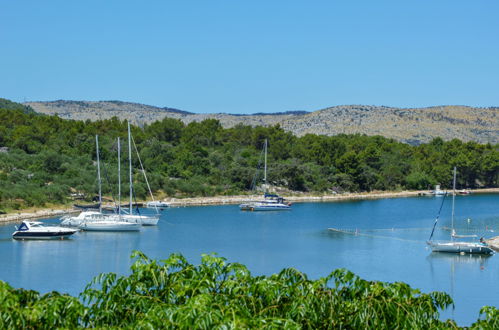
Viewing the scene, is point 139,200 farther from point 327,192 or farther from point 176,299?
point 176,299

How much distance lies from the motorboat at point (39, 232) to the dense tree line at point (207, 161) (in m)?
10.7

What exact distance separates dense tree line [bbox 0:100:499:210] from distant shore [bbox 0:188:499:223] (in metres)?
1.42

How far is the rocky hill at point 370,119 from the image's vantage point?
144500 millimetres

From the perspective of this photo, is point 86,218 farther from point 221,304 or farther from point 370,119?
point 370,119

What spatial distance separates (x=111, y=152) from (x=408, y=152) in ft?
132

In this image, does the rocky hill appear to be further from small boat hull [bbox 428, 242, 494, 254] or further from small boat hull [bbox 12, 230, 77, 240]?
small boat hull [bbox 12, 230, 77, 240]

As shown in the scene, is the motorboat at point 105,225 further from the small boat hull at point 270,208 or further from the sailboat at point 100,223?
the small boat hull at point 270,208

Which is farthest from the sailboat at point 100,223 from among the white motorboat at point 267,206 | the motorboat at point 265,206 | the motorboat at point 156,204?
the white motorboat at point 267,206

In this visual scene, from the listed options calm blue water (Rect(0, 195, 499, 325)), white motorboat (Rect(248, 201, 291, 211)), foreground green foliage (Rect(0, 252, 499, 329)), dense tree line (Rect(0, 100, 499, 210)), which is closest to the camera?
foreground green foliage (Rect(0, 252, 499, 329))

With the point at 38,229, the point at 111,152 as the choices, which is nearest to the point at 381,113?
the point at 111,152

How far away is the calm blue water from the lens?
95.0 feet

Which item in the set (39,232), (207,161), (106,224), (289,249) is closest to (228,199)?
(207,161)

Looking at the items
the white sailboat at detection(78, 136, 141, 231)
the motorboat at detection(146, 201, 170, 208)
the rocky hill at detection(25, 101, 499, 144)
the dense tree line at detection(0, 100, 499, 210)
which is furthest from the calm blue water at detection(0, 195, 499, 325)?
the rocky hill at detection(25, 101, 499, 144)

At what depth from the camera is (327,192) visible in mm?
73938
